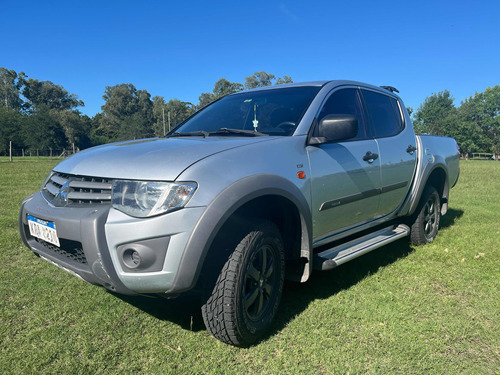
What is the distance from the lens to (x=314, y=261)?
2738 millimetres

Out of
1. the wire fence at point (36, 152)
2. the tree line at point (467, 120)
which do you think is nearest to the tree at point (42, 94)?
the wire fence at point (36, 152)

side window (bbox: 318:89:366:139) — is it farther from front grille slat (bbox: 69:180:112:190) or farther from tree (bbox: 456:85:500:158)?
tree (bbox: 456:85:500:158)

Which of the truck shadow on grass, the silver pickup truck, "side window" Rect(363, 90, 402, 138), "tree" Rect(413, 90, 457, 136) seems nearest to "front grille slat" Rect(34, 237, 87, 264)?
the silver pickup truck

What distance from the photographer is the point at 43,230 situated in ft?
7.68

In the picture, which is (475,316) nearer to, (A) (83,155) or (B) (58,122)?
(A) (83,155)

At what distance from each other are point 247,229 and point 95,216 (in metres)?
0.89

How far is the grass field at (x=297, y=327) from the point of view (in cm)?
212

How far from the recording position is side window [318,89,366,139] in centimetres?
310

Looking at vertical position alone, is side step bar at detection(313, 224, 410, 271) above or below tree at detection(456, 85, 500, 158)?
below

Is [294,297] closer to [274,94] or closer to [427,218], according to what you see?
[274,94]

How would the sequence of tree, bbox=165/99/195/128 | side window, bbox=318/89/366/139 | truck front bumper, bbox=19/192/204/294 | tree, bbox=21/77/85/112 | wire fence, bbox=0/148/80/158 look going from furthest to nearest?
1. tree, bbox=21/77/85/112
2. tree, bbox=165/99/195/128
3. wire fence, bbox=0/148/80/158
4. side window, bbox=318/89/366/139
5. truck front bumper, bbox=19/192/204/294

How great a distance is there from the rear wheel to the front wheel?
2.52m

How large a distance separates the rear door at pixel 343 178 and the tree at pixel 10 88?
9764 centimetres

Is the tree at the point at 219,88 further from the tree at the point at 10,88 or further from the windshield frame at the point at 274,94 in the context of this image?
the windshield frame at the point at 274,94
